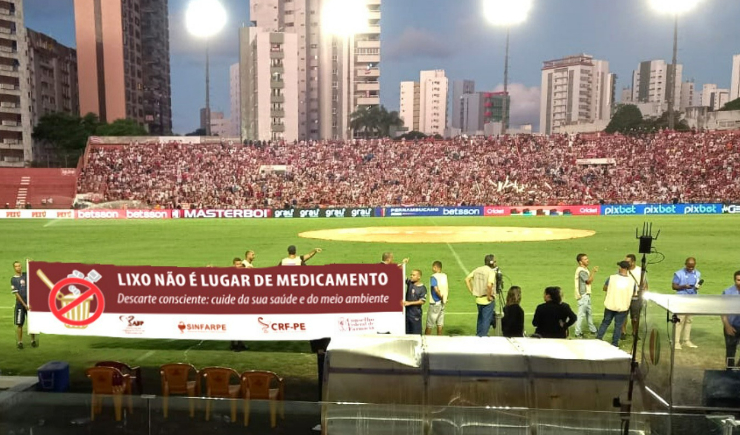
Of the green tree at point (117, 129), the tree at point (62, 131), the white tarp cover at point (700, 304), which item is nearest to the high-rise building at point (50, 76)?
the tree at point (62, 131)

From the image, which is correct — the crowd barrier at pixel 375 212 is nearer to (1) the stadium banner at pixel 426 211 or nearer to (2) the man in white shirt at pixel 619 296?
(1) the stadium banner at pixel 426 211

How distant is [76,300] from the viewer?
10.5 metres

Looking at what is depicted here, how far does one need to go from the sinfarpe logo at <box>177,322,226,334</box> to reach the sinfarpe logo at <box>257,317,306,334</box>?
0.77 metres

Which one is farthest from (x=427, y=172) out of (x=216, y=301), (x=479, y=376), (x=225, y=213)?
(x=479, y=376)

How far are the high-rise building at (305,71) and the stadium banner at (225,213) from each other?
62.5 meters

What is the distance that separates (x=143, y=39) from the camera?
422 ft

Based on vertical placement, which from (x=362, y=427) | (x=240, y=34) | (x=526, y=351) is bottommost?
(x=362, y=427)

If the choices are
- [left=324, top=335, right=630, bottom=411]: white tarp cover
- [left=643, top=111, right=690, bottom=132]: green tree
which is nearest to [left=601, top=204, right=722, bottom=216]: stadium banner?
[left=324, top=335, right=630, bottom=411]: white tarp cover

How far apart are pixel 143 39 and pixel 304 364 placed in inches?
5411

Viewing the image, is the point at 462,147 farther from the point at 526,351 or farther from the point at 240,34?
the point at 240,34

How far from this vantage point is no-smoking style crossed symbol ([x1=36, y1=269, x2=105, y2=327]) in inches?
410

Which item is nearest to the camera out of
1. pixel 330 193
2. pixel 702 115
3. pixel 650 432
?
pixel 650 432

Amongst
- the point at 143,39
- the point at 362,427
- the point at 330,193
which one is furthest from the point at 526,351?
the point at 143,39

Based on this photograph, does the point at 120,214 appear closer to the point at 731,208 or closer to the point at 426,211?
the point at 426,211
